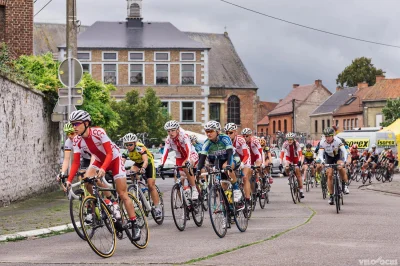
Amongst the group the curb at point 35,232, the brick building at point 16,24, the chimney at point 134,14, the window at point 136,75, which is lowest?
the curb at point 35,232

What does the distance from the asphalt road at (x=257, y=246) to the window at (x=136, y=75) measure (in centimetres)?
6339

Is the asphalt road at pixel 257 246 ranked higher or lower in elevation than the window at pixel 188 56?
lower

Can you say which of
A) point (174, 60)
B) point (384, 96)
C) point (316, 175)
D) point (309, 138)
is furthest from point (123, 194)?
point (309, 138)

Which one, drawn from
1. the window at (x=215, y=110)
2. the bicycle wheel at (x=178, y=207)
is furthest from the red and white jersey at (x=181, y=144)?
the window at (x=215, y=110)

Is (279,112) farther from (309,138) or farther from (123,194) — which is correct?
(123,194)

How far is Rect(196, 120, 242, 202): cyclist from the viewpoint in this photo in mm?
14453

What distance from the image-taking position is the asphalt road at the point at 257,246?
10.6 m

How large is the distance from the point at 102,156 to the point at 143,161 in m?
3.92

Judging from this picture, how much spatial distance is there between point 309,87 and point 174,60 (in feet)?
136

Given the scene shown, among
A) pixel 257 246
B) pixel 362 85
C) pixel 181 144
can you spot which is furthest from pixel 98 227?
pixel 362 85

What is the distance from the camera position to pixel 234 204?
14.2 m

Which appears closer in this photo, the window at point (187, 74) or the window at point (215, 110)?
the window at point (187, 74)

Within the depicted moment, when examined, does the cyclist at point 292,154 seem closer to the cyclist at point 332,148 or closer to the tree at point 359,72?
the cyclist at point 332,148

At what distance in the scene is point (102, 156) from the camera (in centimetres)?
1201
